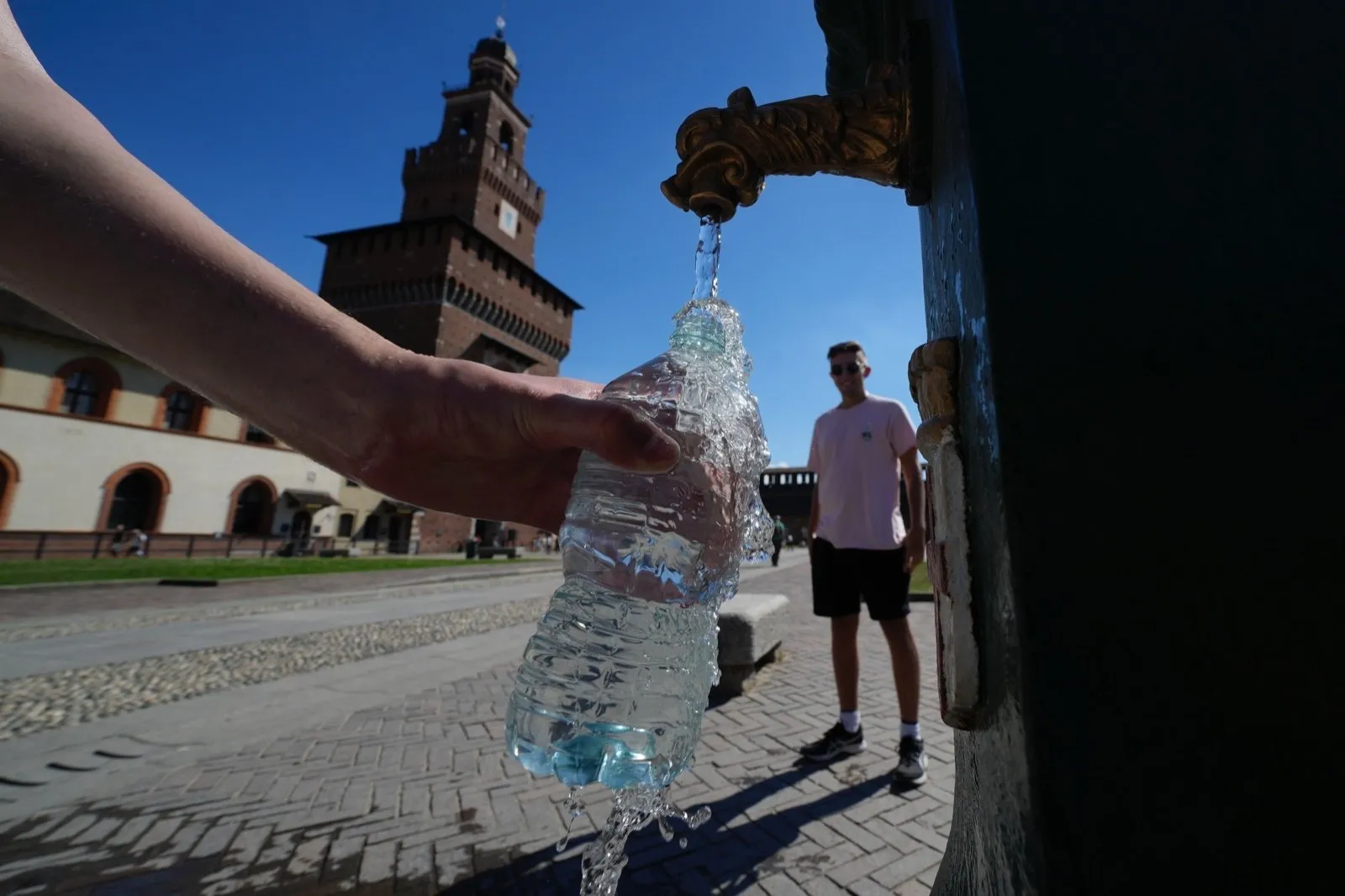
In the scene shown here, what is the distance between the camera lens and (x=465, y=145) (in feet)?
132

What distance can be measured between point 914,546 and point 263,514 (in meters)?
32.6

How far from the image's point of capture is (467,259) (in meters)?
35.6

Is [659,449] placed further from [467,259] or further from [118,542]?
[467,259]

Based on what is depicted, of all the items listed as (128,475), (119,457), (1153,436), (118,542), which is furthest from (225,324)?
(128,475)

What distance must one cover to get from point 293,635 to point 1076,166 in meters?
8.10

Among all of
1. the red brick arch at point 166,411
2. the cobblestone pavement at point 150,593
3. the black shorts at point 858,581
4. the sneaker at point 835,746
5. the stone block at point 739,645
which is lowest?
the cobblestone pavement at point 150,593

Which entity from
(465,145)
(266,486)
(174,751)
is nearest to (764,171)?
(174,751)

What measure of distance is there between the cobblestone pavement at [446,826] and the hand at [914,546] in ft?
3.28

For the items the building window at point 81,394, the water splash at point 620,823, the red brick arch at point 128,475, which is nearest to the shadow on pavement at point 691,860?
the water splash at point 620,823

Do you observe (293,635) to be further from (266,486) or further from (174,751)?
(266,486)

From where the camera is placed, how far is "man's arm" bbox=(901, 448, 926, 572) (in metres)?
3.27

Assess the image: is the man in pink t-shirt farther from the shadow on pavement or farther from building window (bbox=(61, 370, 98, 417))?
building window (bbox=(61, 370, 98, 417))

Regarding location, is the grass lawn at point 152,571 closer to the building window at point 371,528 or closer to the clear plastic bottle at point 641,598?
the clear plastic bottle at point 641,598

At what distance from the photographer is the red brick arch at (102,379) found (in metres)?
22.1
